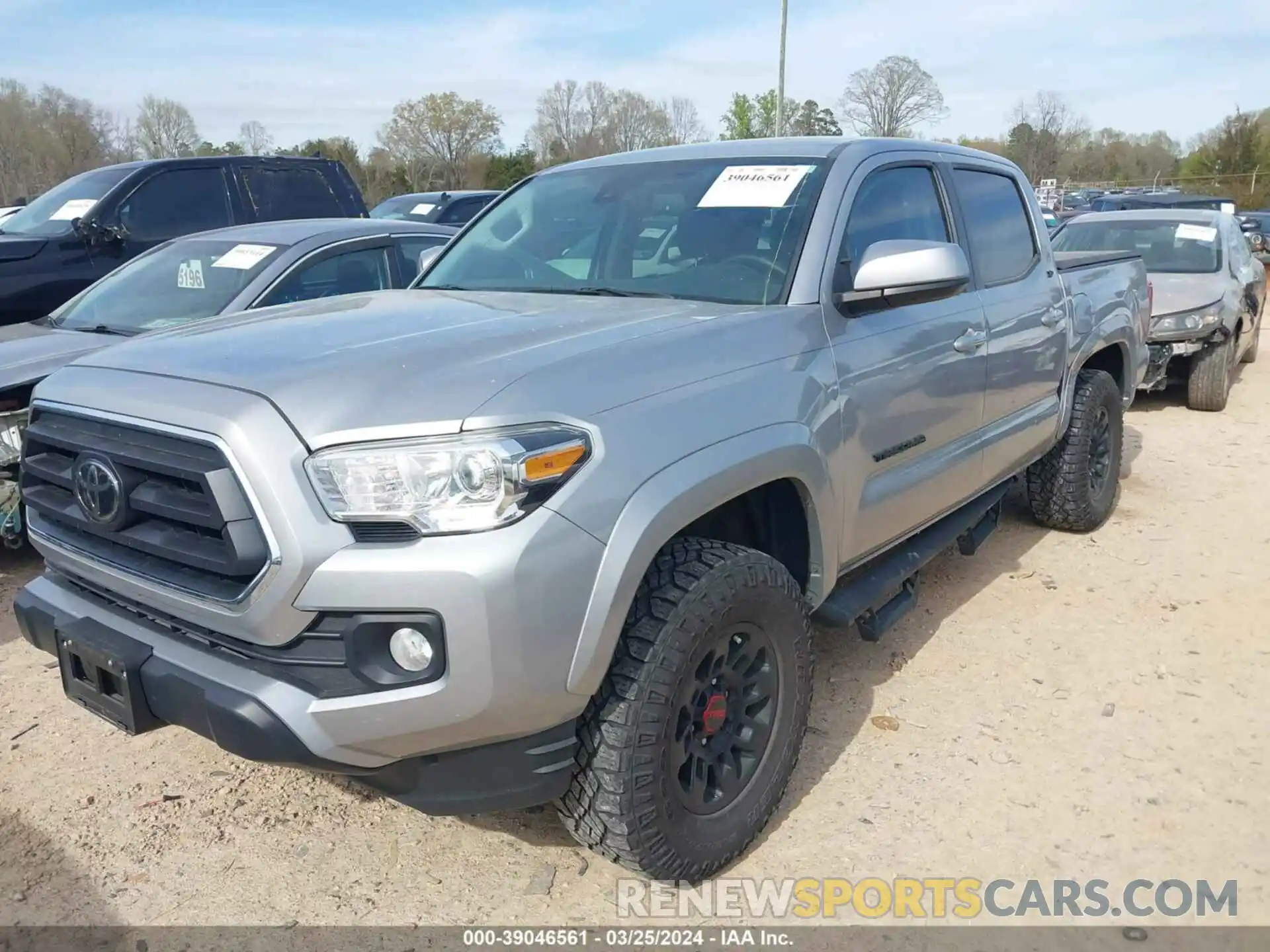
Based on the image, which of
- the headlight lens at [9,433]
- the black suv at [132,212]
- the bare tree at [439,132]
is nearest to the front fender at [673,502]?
the headlight lens at [9,433]

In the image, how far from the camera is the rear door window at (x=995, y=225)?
3932 mm

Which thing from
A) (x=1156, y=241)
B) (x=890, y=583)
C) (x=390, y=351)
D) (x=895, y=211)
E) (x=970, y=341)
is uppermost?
(x=895, y=211)

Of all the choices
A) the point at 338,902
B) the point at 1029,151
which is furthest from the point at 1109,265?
the point at 1029,151

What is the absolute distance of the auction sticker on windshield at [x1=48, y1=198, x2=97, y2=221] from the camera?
21.8ft

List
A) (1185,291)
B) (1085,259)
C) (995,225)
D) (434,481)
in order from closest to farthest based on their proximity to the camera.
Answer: (434,481)
(995,225)
(1085,259)
(1185,291)

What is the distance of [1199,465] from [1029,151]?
44.0 meters

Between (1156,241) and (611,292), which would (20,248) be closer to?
(611,292)

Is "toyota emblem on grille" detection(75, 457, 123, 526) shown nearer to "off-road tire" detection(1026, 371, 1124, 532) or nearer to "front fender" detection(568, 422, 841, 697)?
"front fender" detection(568, 422, 841, 697)

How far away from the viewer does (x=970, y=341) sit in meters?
3.56

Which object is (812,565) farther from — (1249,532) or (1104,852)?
(1249,532)

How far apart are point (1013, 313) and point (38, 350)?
4291 mm

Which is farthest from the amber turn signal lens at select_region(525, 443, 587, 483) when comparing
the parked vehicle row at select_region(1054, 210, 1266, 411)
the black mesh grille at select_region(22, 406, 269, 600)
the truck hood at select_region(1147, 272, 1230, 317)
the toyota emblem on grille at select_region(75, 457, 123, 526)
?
the truck hood at select_region(1147, 272, 1230, 317)

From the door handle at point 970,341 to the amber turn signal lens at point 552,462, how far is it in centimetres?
189

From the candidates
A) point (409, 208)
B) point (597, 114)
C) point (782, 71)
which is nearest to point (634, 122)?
point (597, 114)
